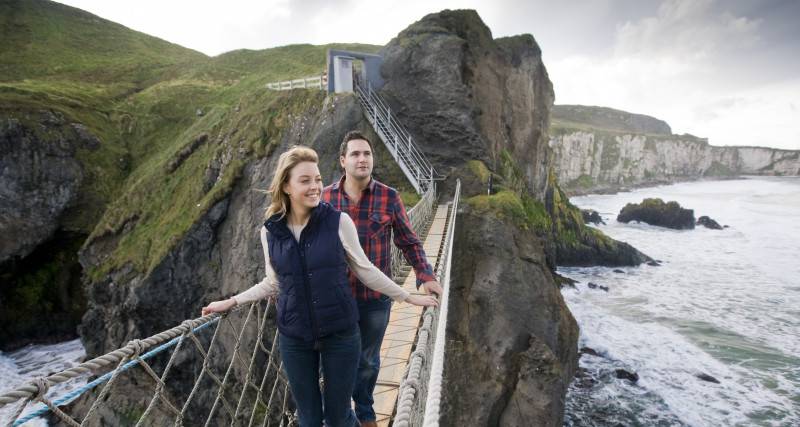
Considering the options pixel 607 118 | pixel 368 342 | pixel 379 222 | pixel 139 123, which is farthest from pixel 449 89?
pixel 607 118

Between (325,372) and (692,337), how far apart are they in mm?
23685

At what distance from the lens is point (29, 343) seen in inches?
794

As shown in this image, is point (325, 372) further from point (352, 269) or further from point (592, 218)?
point (592, 218)

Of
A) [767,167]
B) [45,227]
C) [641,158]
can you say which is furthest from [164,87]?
[767,167]

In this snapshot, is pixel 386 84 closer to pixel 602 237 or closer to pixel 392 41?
pixel 392 41

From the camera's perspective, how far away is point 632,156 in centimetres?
10812

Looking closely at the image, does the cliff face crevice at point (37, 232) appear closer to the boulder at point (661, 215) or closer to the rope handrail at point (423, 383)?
the rope handrail at point (423, 383)

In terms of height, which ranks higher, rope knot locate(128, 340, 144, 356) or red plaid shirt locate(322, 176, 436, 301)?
red plaid shirt locate(322, 176, 436, 301)

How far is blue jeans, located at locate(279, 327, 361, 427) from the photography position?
254cm

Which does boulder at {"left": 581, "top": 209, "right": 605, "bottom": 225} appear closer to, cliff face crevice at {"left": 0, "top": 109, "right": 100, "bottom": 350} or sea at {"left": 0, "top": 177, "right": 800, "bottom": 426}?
sea at {"left": 0, "top": 177, "right": 800, "bottom": 426}

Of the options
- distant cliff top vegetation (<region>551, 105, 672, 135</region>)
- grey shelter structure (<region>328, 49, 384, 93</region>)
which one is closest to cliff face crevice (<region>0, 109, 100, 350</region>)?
grey shelter structure (<region>328, 49, 384, 93</region>)

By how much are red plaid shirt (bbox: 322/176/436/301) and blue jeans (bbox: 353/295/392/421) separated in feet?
1.34

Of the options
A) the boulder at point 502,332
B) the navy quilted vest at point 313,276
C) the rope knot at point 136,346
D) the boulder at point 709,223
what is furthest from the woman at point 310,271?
the boulder at point 709,223

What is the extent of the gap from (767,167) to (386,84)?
15986 centimetres
